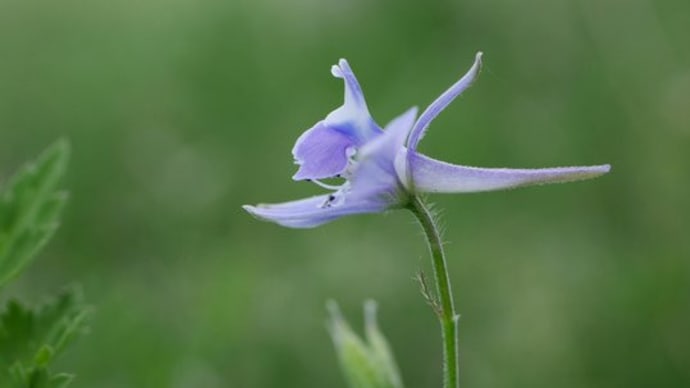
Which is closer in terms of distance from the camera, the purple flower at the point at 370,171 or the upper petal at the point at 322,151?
the purple flower at the point at 370,171

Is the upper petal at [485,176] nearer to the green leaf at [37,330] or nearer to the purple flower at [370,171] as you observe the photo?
the purple flower at [370,171]

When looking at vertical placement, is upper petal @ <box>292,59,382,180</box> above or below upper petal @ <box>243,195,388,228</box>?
above

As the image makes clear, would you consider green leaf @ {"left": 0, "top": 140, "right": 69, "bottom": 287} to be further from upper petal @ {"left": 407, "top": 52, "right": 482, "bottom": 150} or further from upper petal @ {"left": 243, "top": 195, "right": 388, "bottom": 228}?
upper petal @ {"left": 407, "top": 52, "right": 482, "bottom": 150}

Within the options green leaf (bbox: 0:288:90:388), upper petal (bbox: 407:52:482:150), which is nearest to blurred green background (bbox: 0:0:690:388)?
green leaf (bbox: 0:288:90:388)

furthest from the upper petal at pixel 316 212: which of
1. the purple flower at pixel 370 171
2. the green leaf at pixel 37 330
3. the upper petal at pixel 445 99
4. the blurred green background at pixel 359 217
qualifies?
the blurred green background at pixel 359 217

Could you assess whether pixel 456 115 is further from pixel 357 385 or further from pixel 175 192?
pixel 357 385

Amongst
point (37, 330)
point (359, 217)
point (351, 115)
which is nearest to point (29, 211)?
point (37, 330)
